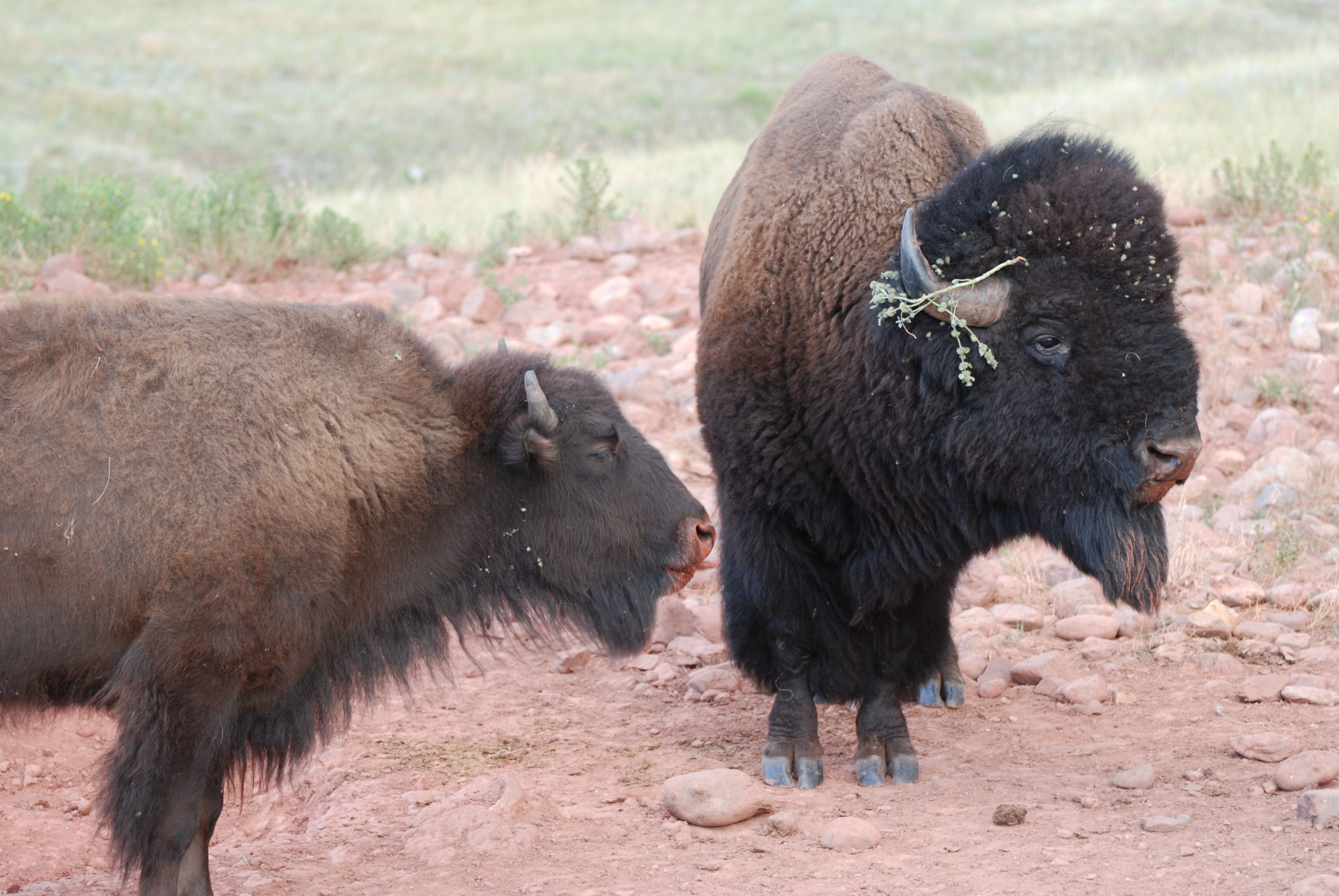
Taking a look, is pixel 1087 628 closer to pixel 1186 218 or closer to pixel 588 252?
pixel 1186 218

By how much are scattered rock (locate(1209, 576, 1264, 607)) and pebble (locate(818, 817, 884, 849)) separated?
2.79 m

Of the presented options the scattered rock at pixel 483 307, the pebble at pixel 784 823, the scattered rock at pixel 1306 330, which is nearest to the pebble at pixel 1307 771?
the pebble at pixel 784 823

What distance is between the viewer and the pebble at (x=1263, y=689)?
502 cm

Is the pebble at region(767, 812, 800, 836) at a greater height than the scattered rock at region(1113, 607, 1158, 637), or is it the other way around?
the scattered rock at region(1113, 607, 1158, 637)

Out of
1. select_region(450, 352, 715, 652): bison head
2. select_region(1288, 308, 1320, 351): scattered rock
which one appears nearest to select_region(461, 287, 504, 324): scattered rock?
select_region(450, 352, 715, 652): bison head

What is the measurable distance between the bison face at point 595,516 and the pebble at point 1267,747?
2.05 meters

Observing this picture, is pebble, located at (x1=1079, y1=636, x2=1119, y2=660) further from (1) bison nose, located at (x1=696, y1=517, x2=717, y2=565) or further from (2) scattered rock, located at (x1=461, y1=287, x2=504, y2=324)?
(2) scattered rock, located at (x1=461, y1=287, x2=504, y2=324)

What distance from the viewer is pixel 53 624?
12.2ft

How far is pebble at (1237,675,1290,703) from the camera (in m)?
5.02

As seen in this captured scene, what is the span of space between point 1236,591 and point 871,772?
2368 mm

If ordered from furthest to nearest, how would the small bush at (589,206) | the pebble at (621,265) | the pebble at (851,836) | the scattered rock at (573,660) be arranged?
the small bush at (589,206) < the pebble at (621,265) < the scattered rock at (573,660) < the pebble at (851,836)

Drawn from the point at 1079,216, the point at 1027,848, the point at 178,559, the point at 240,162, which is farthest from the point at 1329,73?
the point at 240,162

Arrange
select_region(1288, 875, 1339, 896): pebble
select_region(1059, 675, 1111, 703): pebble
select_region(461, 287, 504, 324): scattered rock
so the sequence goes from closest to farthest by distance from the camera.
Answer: select_region(1288, 875, 1339, 896): pebble
select_region(1059, 675, 1111, 703): pebble
select_region(461, 287, 504, 324): scattered rock

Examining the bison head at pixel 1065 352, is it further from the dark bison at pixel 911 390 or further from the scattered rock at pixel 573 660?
the scattered rock at pixel 573 660
